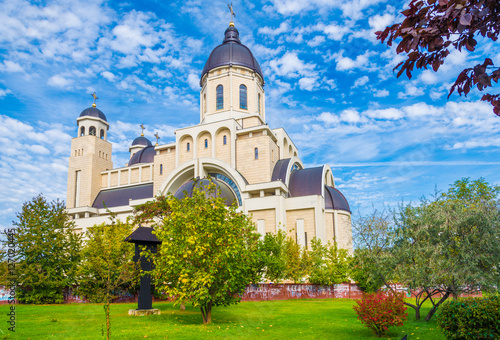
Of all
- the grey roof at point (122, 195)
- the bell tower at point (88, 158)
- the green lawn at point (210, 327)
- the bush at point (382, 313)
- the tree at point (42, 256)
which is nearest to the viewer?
the green lawn at point (210, 327)

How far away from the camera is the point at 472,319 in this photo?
8.72 metres

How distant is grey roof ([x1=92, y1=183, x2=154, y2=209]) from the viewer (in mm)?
41562

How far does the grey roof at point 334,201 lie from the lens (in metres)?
36.1

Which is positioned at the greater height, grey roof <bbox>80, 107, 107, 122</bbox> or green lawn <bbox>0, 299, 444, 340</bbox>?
grey roof <bbox>80, 107, 107, 122</bbox>

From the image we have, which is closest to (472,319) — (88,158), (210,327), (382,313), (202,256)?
(382,313)

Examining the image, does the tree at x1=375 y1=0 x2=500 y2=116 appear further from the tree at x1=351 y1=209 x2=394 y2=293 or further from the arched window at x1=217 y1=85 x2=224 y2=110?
the arched window at x1=217 y1=85 x2=224 y2=110

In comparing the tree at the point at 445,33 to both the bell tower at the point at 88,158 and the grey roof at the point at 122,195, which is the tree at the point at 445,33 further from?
the bell tower at the point at 88,158

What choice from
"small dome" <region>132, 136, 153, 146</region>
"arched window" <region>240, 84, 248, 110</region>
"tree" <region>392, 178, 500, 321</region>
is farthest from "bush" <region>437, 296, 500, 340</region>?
"small dome" <region>132, 136, 153, 146</region>

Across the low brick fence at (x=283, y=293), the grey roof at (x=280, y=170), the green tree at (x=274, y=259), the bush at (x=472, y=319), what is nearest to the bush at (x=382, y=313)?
the bush at (x=472, y=319)

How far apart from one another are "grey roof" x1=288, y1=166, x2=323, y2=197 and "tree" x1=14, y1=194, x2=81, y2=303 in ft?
63.6

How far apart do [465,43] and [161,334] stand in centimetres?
968

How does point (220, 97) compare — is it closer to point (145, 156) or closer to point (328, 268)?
point (145, 156)

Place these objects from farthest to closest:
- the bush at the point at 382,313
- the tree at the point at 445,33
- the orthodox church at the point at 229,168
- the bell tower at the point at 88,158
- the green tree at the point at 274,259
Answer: the bell tower at the point at 88,158
the orthodox church at the point at 229,168
the green tree at the point at 274,259
the bush at the point at 382,313
the tree at the point at 445,33

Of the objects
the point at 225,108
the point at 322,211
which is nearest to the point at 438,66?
the point at 322,211
